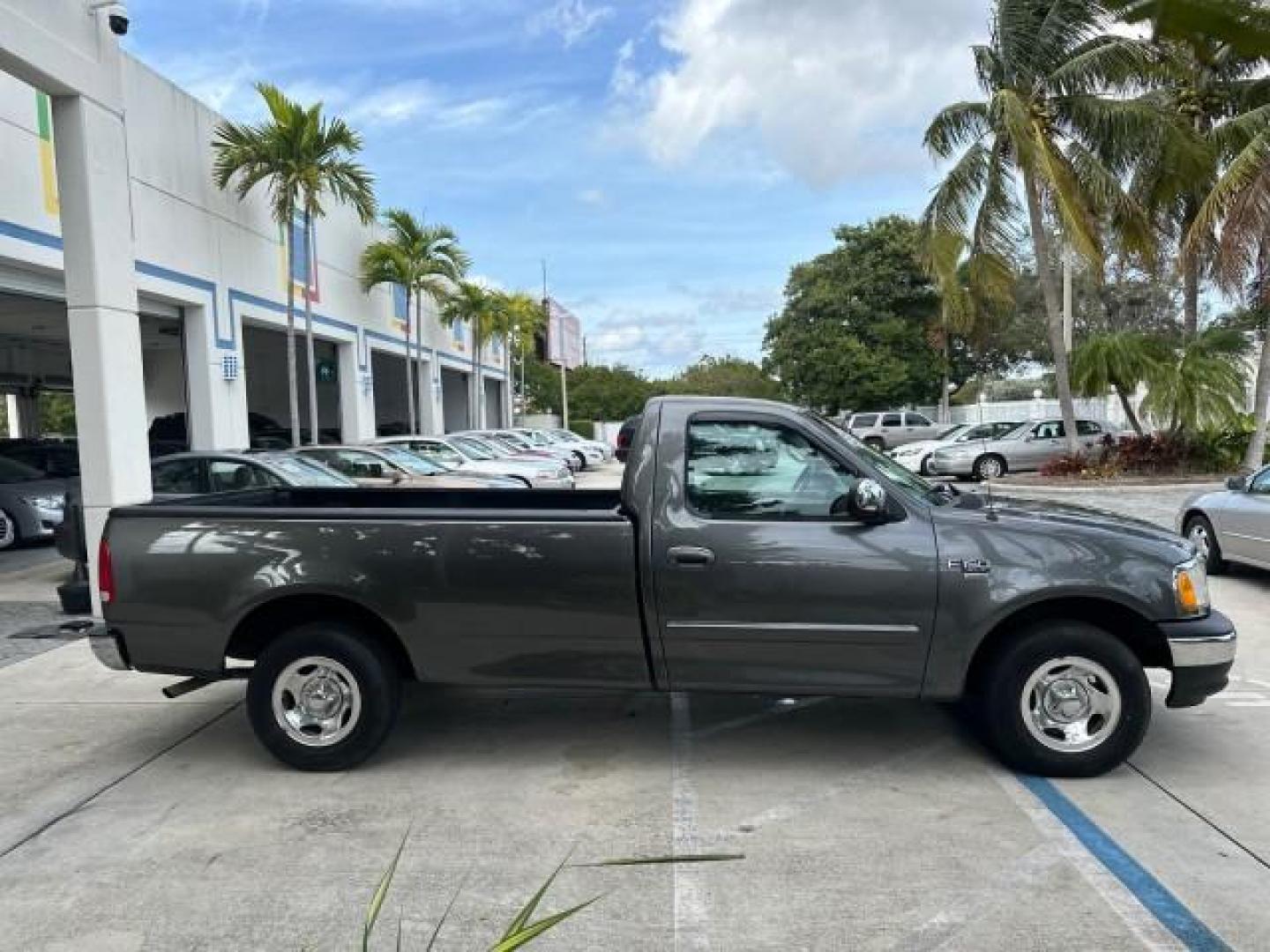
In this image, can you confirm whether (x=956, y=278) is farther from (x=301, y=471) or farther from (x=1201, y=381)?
(x=301, y=471)

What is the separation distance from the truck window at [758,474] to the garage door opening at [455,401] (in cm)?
4107

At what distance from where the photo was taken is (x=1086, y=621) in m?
4.70

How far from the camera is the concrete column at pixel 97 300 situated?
8.16 m

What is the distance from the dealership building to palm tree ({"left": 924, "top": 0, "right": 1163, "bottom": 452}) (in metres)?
14.2

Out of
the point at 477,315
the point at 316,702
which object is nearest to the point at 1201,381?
the point at 316,702

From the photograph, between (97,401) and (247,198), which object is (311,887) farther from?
(247,198)

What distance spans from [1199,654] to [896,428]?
3128 centimetres

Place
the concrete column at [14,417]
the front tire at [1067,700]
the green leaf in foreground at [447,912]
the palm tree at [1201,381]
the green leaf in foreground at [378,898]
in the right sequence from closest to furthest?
the green leaf in foreground at [378,898], the green leaf in foreground at [447,912], the front tire at [1067,700], the palm tree at [1201,381], the concrete column at [14,417]

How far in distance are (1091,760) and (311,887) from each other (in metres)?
3.53

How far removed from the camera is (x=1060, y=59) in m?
19.4

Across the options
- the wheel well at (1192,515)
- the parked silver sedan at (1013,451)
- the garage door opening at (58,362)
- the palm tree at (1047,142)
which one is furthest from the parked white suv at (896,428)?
the wheel well at (1192,515)

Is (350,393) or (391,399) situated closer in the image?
(350,393)

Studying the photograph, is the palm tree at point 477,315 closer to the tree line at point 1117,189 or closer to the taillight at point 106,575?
the tree line at point 1117,189

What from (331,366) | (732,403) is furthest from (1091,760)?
(331,366)
